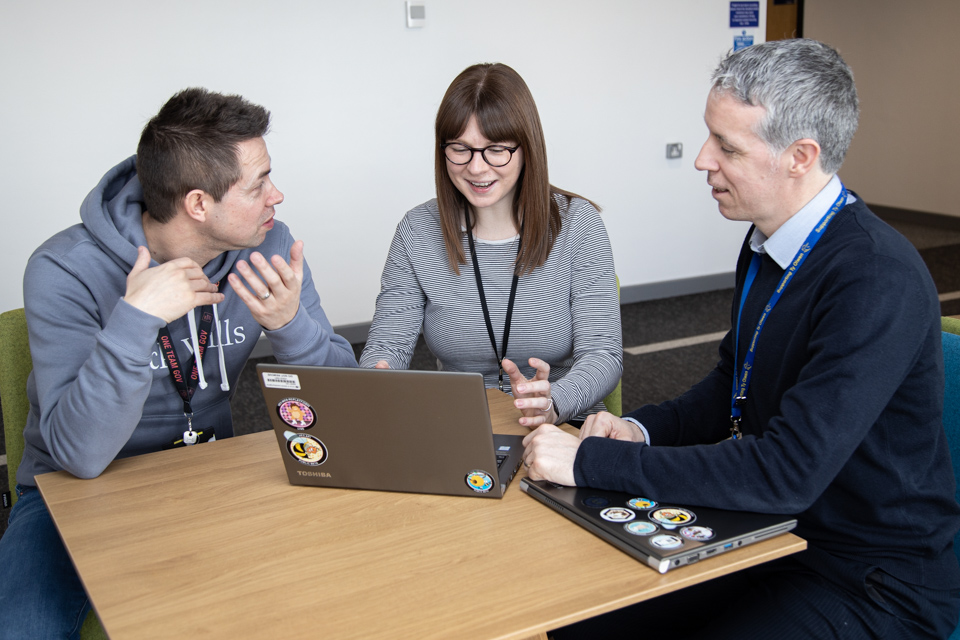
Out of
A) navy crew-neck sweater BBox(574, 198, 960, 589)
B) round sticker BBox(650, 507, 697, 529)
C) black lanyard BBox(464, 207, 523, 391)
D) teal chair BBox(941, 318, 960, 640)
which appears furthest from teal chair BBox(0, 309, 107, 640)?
teal chair BBox(941, 318, 960, 640)

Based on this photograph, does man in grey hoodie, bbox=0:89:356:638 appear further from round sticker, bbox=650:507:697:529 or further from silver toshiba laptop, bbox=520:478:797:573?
round sticker, bbox=650:507:697:529

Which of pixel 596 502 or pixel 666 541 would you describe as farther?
pixel 596 502

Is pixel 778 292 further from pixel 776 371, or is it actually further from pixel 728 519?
pixel 728 519

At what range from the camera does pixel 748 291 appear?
1.47 m

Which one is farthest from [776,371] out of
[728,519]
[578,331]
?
[578,331]

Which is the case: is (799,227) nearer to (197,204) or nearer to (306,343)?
(306,343)

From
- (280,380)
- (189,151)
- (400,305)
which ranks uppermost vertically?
(189,151)

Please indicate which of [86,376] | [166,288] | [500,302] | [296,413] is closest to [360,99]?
[500,302]

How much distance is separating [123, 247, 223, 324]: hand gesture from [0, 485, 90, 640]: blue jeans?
0.48m

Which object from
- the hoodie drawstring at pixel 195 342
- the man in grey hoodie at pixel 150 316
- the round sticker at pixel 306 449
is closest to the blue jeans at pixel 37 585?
the man in grey hoodie at pixel 150 316

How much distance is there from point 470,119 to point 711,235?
4.08m

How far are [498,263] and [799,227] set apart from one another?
0.85 metres

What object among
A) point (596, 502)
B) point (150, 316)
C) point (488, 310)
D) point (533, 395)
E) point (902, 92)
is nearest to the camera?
point (596, 502)

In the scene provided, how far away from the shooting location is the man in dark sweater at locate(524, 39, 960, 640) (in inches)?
45.5
